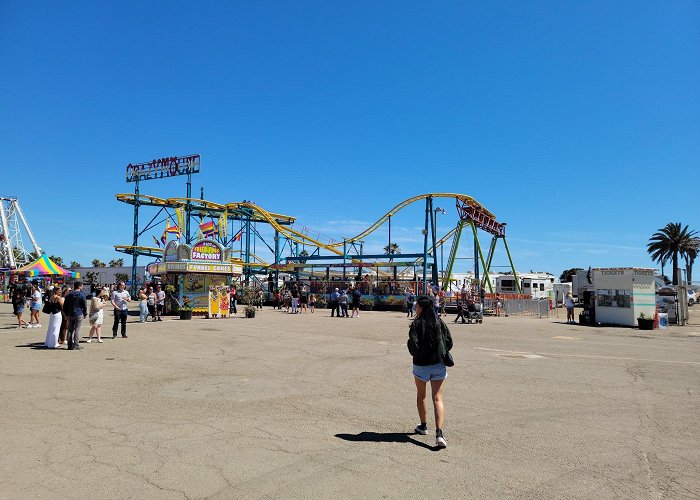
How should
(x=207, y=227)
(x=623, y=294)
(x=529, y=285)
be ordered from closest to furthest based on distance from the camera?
(x=623, y=294) < (x=207, y=227) < (x=529, y=285)

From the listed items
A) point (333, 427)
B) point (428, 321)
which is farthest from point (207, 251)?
point (428, 321)

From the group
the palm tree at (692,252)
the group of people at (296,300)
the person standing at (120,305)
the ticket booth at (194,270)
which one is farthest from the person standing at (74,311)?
the palm tree at (692,252)

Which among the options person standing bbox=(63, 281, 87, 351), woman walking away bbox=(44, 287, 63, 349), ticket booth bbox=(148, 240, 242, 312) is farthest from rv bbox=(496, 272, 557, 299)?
woman walking away bbox=(44, 287, 63, 349)

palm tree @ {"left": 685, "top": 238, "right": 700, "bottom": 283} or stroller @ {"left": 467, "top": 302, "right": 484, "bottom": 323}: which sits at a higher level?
palm tree @ {"left": 685, "top": 238, "right": 700, "bottom": 283}

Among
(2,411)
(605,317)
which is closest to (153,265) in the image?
(2,411)

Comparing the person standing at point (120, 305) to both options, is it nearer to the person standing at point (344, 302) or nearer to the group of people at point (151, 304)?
the group of people at point (151, 304)

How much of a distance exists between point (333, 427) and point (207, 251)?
2198cm

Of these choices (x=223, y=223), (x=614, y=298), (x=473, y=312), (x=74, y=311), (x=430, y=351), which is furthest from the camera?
(x=223, y=223)

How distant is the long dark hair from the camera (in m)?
5.57

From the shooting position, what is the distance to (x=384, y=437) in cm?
569

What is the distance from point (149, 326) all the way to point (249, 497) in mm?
17445

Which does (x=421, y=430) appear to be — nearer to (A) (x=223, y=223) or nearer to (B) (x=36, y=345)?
(B) (x=36, y=345)

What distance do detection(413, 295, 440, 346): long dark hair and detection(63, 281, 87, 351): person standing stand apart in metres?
9.93

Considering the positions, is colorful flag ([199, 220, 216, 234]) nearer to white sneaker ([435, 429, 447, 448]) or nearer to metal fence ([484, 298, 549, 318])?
metal fence ([484, 298, 549, 318])
